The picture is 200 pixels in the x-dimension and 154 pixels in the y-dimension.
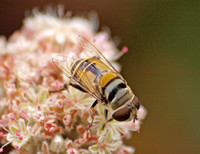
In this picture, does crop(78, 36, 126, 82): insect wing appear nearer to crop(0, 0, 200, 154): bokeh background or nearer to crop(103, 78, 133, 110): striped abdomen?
crop(103, 78, 133, 110): striped abdomen

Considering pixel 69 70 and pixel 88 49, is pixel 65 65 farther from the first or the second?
pixel 88 49

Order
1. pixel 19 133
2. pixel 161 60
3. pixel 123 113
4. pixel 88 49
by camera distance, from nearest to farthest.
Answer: pixel 123 113 < pixel 19 133 < pixel 88 49 < pixel 161 60

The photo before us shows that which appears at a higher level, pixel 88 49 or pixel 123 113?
pixel 88 49

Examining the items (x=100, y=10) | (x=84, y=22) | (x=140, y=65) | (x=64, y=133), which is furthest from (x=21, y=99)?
(x=100, y=10)

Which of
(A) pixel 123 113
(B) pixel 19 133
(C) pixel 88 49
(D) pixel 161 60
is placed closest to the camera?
(A) pixel 123 113

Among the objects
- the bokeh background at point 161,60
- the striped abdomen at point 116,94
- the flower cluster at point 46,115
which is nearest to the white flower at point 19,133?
the flower cluster at point 46,115

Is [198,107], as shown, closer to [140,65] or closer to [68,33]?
[140,65]

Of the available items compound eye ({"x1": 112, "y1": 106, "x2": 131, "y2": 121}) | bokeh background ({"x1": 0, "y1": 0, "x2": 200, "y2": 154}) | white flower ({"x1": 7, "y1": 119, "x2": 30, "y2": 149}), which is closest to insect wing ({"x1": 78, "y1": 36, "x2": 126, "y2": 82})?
compound eye ({"x1": 112, "y1": 106, "x2": 131, "y2": 121})

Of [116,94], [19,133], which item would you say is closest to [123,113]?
[116,94]

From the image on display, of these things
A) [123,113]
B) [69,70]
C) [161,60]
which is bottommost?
[161,60]

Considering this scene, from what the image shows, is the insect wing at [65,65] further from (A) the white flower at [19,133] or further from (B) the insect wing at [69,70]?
(A) the white flower at [19,133]
